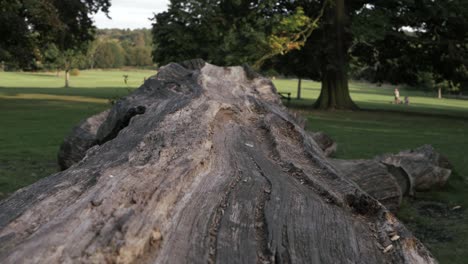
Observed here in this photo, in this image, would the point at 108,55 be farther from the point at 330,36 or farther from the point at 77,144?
the point at 77,144

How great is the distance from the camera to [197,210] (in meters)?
2.96

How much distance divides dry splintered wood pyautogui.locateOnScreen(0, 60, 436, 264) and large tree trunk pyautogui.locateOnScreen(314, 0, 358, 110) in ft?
80.8

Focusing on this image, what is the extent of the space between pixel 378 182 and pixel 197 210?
13.4 feet

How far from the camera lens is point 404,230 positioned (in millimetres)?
3158

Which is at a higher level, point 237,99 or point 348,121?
point 237,99

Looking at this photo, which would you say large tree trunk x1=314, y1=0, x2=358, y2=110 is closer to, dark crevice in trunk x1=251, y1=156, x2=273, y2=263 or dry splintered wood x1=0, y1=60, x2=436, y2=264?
dry splintered wood x1=0, y1=60, x2=436, y2=264

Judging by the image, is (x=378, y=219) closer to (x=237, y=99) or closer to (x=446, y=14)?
(x=237, y=99)

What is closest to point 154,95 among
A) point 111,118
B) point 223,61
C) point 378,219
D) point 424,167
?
point 111,118

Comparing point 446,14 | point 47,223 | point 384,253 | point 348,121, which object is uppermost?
point 446,14

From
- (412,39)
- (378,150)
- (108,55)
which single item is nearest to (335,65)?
(412,39)

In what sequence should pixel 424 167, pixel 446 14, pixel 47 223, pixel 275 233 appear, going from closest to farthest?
pixel 47 223
pixel 275 233
pixel 424 167
pixel 446 14

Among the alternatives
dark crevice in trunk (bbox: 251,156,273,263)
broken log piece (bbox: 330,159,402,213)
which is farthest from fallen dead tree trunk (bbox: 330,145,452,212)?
dark crevice in trunk (bbox: 251,156,273,263)

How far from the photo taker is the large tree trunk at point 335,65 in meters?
29.2

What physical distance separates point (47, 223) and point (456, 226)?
5.09 m
